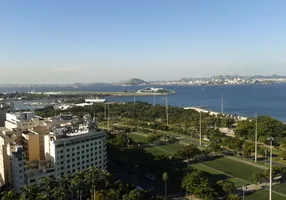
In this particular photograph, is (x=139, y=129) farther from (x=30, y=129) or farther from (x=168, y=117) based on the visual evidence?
(x=30, y=129)

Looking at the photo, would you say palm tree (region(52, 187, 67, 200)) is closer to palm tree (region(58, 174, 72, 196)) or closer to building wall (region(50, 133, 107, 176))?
palm tree (region(58, 174, 72, 196))

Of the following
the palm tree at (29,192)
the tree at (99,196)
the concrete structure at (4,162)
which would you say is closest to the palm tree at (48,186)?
the palm tree at (29,192)

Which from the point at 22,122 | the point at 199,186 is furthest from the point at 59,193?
the point at 22,122

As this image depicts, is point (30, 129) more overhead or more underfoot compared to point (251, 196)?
more overhead

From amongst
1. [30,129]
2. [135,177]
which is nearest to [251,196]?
[135,177]

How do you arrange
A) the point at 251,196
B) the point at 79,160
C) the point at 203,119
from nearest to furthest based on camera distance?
1. the point at 251,196
2. the point at 79,160
3. the point at 203,119

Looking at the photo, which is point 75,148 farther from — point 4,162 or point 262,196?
point 262,196
